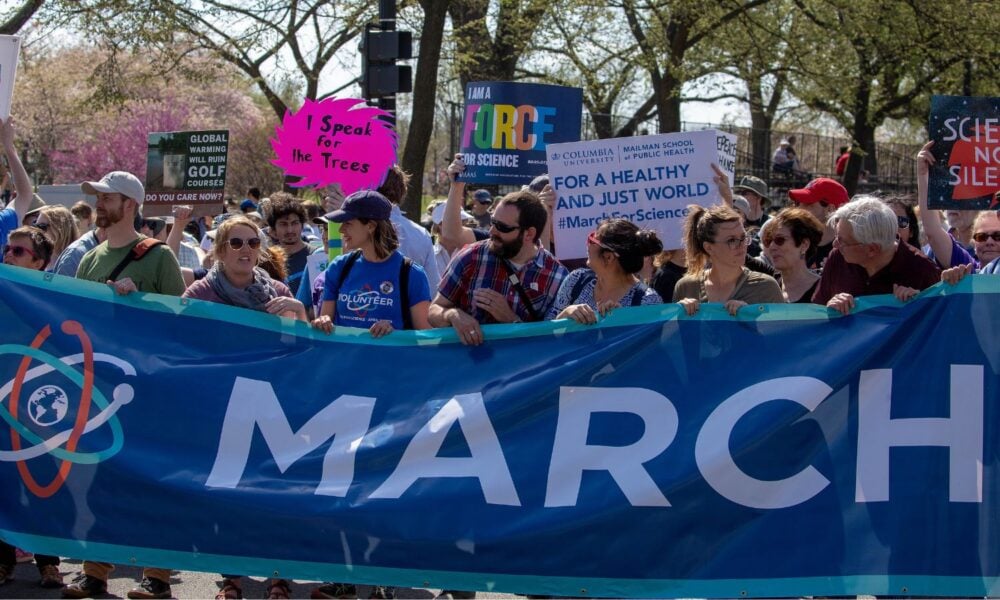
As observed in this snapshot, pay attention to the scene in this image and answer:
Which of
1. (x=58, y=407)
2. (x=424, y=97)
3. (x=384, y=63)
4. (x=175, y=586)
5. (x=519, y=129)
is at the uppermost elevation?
(x=424, y=97)

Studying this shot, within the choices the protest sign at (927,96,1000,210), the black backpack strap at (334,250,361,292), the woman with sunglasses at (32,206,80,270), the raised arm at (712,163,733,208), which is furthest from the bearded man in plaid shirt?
the woman with sunglasses at (32,206,80,270)

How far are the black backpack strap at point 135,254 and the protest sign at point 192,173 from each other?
433cm

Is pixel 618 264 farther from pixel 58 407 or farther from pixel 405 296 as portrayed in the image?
pixel 58 407

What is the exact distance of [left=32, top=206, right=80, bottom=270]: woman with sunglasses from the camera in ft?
24.1

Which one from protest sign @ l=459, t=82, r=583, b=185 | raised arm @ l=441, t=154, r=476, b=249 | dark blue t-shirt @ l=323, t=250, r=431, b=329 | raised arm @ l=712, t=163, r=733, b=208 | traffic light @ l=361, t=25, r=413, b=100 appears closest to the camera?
dark blue t-shirt @ l=323, t=250, r=431, b=329

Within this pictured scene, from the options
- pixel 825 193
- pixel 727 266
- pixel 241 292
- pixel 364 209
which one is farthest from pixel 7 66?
pixel 825 193

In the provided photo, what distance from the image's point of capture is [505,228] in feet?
18.0

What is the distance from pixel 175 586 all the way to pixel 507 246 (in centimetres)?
243

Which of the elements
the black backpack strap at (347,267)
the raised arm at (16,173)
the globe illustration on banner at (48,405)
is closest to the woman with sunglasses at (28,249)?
the raised arm at (16,173)

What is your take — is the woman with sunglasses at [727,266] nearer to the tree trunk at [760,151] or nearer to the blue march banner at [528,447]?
the blue march banner at [528,447]

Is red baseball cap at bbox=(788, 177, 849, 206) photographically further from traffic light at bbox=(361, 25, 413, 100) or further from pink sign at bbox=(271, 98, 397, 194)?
traffic light at bbox=(361, 25, 413, 100)

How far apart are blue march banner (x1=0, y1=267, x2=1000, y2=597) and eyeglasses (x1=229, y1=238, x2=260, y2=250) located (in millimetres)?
385

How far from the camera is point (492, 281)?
18.2 ft

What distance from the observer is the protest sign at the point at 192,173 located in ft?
33.4
